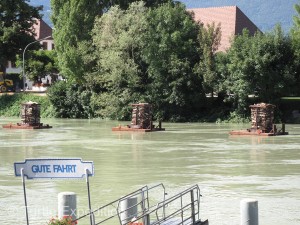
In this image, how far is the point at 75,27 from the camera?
56.8 metres

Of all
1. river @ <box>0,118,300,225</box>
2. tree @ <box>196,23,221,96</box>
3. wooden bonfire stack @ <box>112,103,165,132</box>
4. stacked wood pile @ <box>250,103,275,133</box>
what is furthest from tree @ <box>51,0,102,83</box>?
stacked wood pile @ <box>250,103,275,133</box>

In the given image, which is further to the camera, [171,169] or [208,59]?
[208,59]

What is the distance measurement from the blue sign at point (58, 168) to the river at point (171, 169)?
4.56m

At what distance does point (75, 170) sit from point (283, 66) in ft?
127

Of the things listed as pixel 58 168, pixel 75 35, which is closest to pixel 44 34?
pixel 75 35

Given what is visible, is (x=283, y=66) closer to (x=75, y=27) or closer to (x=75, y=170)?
(x=75, y=27)

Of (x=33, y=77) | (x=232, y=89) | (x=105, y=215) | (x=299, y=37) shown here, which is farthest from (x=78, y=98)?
(x=105, y=215)

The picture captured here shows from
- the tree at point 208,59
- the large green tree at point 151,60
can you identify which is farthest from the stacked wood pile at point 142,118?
the tree at point 208,59

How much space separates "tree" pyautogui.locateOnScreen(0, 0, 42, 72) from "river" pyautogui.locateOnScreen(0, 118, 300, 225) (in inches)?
1123

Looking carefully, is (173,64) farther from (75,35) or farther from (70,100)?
(70,100)

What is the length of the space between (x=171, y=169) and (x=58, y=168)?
13254 millimetres

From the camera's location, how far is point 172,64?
167ft

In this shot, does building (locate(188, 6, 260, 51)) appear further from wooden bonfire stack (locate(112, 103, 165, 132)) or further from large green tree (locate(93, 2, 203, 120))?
wooden bonfire stack (locate(112, 103, 165, 132))

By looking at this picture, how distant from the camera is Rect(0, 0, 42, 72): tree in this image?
68.2 m
